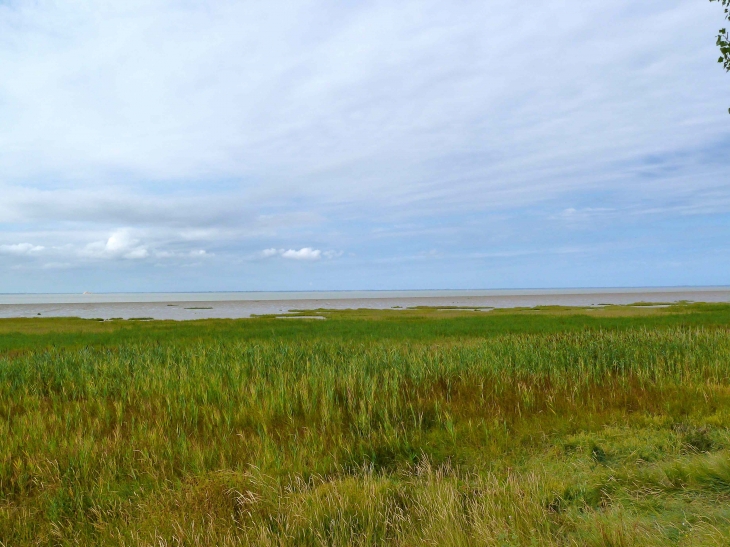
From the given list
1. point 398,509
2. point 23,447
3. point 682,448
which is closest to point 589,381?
point 682,448

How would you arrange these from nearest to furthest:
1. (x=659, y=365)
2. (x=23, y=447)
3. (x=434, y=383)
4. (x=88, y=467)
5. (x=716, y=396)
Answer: (x=88, y=467)
(x=23, y=447)
(x=716, y=396)
(x=434, y=383)
(x=659, y=365)

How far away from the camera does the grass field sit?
4.06 metres

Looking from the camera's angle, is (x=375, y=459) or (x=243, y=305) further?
(x=243, y=305)

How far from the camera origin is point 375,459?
19.4ft

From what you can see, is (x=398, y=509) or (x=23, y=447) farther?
(x=23, y=447)

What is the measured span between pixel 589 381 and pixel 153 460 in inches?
335

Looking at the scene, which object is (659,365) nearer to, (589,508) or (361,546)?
(589,508)

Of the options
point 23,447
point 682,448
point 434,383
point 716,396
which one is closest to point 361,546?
point 682,448

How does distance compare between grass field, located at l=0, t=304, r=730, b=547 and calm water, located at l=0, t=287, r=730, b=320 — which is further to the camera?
calm water, located at l=0, t=287, r=730, b=320

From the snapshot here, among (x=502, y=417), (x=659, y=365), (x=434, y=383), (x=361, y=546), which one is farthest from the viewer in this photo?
(x=659, y=365)

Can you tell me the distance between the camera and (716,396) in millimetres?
7867

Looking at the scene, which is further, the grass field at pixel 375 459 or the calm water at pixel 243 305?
the calm water at pixel 243 305

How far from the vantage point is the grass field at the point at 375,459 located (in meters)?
4.06

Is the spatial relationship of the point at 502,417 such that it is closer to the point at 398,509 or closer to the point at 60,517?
the point at 398,509
